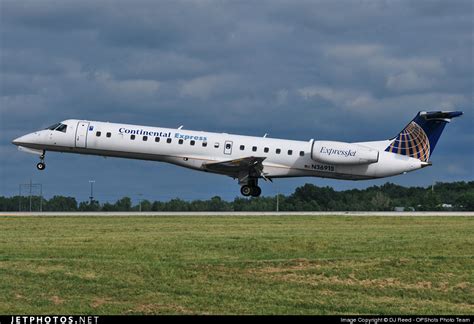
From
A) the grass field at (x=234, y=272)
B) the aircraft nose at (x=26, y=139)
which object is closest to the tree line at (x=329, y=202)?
the aircraft nose at (x=26, y=139)

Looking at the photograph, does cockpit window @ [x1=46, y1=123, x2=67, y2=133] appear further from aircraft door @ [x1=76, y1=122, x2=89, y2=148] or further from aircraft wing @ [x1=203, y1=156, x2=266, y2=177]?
aircraft wing @ [x1=203, y1=156, x2=266, y2=177]

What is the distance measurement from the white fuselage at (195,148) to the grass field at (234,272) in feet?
47.7

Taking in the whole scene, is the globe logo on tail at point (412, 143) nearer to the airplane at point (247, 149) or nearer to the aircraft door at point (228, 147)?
the airplane at point (247, 149)

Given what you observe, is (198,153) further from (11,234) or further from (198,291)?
(198,291)

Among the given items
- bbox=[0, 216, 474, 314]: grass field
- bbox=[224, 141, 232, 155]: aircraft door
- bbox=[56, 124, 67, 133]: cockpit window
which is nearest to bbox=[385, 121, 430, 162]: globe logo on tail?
bbox=[224, 141, 232, 155]: aircraft door

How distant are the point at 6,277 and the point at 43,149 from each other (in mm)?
26098

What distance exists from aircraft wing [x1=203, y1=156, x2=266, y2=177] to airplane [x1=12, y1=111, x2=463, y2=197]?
49 mm

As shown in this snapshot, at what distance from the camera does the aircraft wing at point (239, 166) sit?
40.9 m

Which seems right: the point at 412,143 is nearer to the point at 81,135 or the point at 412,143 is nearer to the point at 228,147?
the point at 228,147

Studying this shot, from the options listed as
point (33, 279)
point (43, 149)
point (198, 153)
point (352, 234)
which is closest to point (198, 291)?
point (33, 279)

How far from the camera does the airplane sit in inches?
1657

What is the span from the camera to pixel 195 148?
42.0 meters

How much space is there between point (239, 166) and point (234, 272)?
2262 centimetres

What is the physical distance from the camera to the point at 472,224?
3288cm
